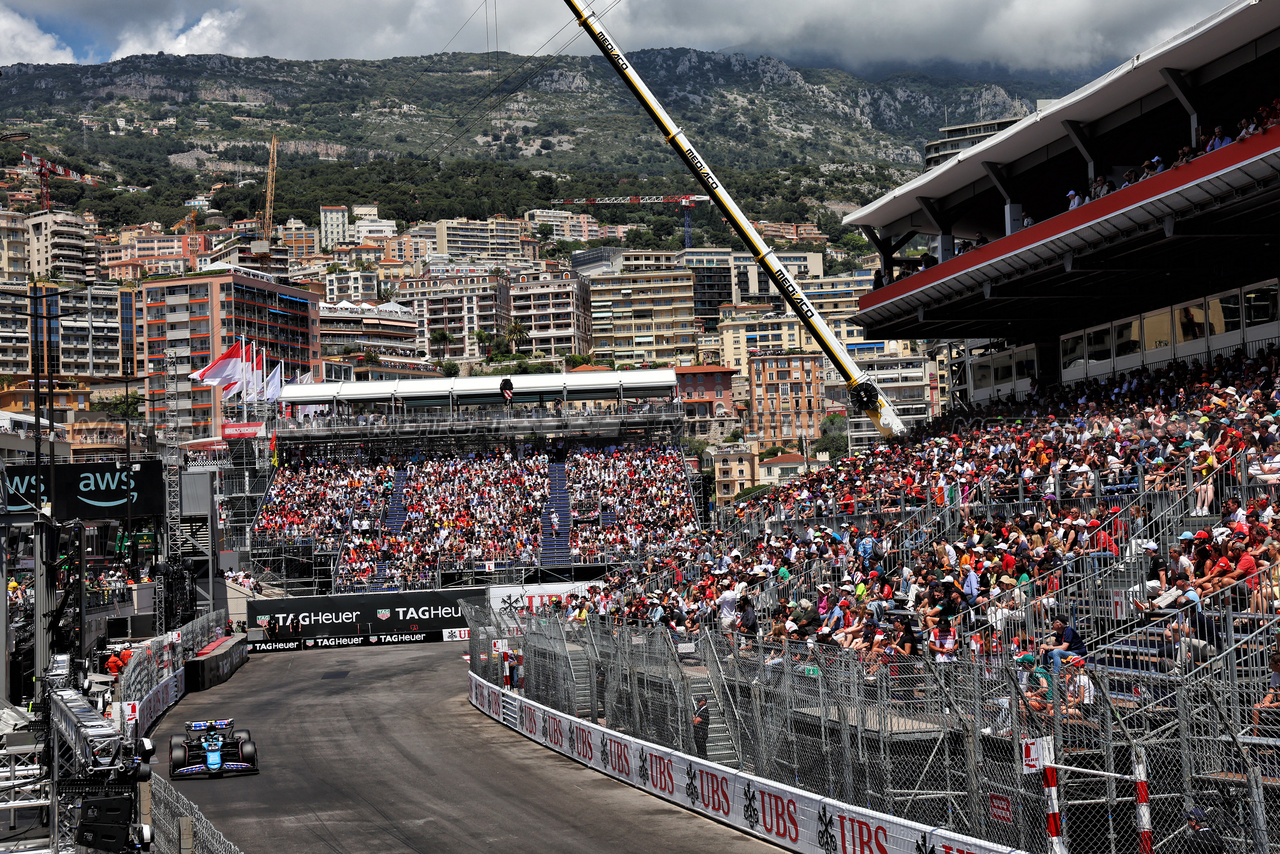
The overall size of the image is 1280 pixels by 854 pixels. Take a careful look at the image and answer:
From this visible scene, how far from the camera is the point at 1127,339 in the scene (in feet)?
104

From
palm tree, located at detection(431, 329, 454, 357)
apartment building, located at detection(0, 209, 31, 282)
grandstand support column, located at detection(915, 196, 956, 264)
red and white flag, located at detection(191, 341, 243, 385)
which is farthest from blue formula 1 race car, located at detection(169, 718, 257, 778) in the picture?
apartment building, located at detection(0, 209, 31, 282)

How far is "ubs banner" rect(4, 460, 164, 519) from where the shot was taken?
115 ft

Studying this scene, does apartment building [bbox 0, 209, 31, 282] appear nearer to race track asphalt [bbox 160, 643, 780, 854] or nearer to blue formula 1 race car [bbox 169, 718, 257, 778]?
race track asphalt [bbox 160, 643, 780, 854]

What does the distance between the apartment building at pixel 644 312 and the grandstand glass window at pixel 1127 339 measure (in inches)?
6374

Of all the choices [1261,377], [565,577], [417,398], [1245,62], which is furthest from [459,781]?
[417,398]

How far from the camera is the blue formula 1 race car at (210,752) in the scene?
20719 mm

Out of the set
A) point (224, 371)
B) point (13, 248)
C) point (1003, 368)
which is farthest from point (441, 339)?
point (1003, 368)

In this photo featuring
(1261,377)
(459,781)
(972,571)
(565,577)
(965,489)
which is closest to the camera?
(972,571)

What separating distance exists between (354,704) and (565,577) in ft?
66.0

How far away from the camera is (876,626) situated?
1617 centimetres

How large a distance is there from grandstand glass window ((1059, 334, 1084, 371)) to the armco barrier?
63.4ft

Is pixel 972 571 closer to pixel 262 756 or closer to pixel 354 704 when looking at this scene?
pixel 262 756

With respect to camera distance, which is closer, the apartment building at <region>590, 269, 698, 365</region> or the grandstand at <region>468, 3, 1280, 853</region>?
the grandstand at <region>468, 3, 1280, 853</region>

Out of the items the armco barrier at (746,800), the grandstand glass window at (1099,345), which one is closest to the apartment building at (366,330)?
the grandstand glass window at (1099,345)
